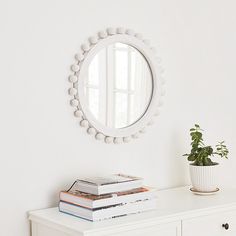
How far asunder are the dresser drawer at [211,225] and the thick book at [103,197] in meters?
0.20

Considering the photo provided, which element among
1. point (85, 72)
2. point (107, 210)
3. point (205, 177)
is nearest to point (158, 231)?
point (107, 210)

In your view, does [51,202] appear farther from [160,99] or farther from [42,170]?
[160,99]

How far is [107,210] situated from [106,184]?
0.11 metres

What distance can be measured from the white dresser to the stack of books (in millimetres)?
30

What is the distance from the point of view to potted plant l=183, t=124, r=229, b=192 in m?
2.64

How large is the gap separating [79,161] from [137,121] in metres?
0.34

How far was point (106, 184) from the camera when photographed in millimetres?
2260

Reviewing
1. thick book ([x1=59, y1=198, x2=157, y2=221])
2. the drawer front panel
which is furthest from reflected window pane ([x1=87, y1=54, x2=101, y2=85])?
the drawer front panel

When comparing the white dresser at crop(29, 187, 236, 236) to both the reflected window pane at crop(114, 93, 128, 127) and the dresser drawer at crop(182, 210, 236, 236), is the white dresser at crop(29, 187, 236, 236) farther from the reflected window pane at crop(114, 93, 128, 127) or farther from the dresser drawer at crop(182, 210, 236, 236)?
the reflected window pane at crop(114, 93, 128, 127)

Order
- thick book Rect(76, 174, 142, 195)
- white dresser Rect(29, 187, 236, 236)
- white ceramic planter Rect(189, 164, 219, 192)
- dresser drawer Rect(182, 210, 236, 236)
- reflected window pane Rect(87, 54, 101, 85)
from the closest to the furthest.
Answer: white dresser Rect(29, 187, 236, 236), thick book Rect(76, 174, 142, 195), dresser drawer Rect(182, 210, 236, 236), reflected window pane Rect(87, 54, 101, 85), white ceramic planter Rect(189, 164, 219, 192)

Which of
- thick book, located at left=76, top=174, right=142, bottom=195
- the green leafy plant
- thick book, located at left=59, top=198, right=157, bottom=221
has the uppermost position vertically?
the green leafy plant

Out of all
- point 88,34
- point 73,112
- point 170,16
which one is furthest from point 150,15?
point 73,112

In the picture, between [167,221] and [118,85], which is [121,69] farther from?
[167,221]

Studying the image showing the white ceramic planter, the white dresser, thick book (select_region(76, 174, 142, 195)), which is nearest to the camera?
the white dresser
